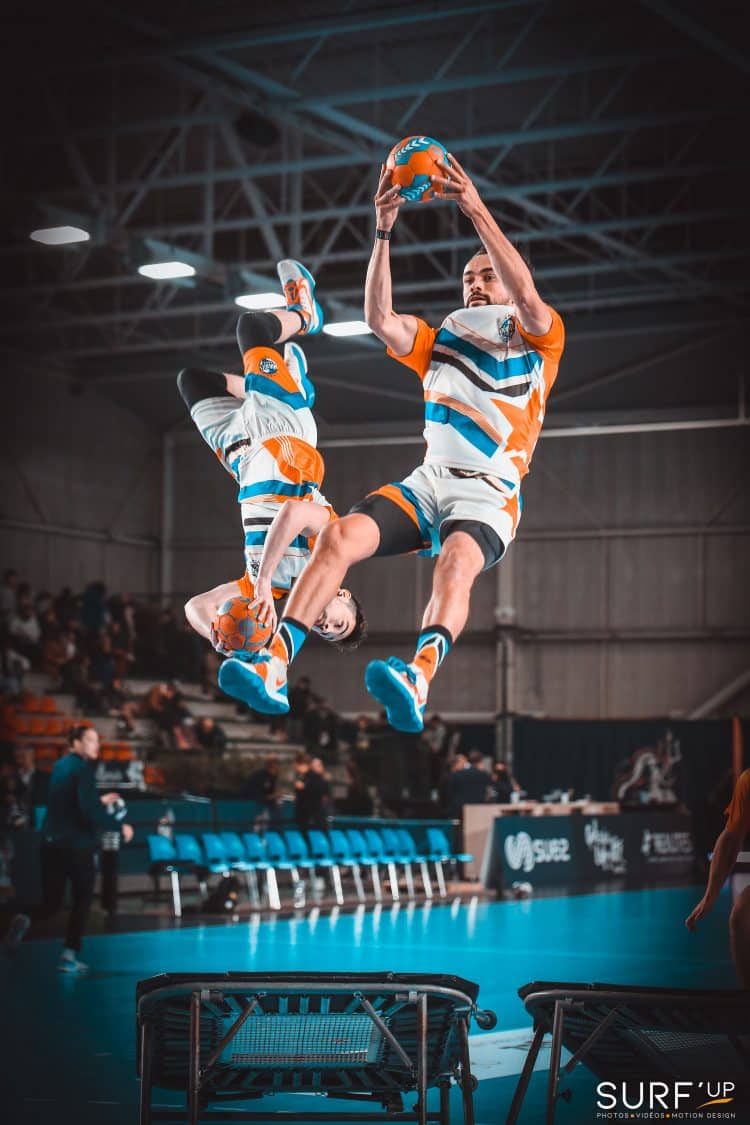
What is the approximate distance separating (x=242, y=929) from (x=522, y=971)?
4.47m

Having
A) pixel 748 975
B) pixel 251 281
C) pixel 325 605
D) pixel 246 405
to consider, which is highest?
pixel 251 281

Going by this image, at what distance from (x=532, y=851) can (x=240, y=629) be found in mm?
18493

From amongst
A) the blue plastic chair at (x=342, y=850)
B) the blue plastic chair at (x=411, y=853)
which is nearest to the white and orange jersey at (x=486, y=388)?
the blue plastic chair at (x=342, y=850)

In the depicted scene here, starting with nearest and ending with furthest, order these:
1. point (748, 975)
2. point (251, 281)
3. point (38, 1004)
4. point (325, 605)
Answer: point (325, 605) < point (748, 975) < point (38, 1004) < point (251, 281)

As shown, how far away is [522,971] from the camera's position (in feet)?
45.1

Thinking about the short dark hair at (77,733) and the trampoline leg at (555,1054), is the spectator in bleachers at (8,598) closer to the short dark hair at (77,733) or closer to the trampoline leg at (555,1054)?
the short dark hair at (77,733)

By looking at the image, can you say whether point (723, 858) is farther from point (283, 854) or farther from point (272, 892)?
point (283, 854)

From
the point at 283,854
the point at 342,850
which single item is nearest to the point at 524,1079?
the point at 283,854

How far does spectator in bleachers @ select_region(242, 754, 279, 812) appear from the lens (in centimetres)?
2369

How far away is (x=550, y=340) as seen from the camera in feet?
19.4

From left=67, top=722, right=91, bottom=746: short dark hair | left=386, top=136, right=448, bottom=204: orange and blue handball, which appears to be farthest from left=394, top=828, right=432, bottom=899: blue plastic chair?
left=386, top=136, right=448, bottom=204: orange and blue handball

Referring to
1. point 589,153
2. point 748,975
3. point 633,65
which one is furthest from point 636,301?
point 748,975

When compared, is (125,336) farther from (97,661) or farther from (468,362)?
(468,362)

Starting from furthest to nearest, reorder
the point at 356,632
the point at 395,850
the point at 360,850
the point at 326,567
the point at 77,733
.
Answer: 1. the point at 395,850
2. the point at 360,850
3. the point at 77,733
4. the point at 356,632
5. the point at 326,567
